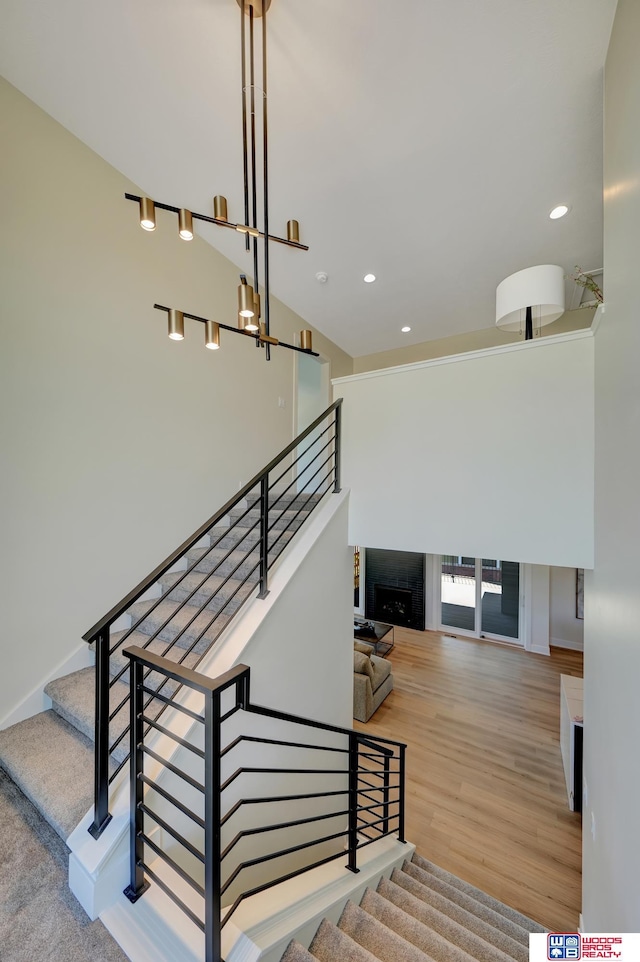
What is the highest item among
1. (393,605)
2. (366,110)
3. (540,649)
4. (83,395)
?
(366,110)

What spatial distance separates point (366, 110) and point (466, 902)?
17.4ft

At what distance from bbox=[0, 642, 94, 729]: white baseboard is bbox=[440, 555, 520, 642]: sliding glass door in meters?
6.46

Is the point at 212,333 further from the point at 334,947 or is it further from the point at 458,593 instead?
the point at 458,593

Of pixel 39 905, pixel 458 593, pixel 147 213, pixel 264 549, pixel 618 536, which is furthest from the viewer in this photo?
pixel 458 593

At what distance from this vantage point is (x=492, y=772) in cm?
408

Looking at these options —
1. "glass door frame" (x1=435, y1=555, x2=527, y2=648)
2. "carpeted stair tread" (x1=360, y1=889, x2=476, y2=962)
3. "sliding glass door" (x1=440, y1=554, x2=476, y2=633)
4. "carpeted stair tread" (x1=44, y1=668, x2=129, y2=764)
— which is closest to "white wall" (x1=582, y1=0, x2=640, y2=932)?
"carpeted stair tread" (x1=360, y1=889, x2=476, y2=962)

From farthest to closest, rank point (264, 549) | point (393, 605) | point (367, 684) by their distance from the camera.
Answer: point (393, 605), point (367, 684), point (264, 549)

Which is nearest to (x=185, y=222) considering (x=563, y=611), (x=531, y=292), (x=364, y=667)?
(x=531, y=292)

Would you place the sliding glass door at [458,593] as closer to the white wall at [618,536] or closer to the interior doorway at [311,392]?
the interior doorway at [311,392]

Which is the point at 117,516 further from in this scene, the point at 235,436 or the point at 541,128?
the point at 541,128

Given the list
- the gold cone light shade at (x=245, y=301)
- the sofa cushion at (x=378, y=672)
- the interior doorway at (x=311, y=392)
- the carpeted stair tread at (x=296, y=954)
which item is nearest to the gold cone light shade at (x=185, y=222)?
the gold cone light shade at (x=245, y=301)

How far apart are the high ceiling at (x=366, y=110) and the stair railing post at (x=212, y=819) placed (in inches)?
132

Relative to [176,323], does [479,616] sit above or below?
below

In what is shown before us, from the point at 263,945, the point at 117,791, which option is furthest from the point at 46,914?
the point at 263,945
